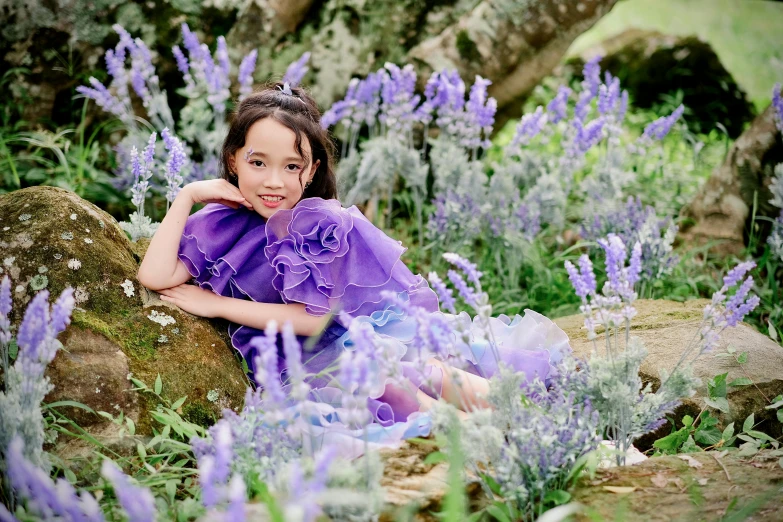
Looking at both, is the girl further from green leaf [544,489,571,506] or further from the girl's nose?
green leaf [544,489,571,506]

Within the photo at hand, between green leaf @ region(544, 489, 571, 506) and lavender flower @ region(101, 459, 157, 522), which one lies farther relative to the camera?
green leaf @ region(544, 489, 571, 506)

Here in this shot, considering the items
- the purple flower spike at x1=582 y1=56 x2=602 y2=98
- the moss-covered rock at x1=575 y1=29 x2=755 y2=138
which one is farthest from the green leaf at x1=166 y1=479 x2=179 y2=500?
the moss-covered rock at x1=575 y1=29 x2=755 y2=138

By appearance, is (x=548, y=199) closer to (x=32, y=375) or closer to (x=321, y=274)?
(x=321, y=274)

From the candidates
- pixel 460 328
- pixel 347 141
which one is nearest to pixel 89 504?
pixel 460 328

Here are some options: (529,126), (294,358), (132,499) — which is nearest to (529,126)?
(529,126)

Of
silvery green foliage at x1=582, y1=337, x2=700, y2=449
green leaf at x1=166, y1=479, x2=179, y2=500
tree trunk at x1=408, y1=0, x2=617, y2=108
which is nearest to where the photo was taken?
green leaf at x1=166, y1=479, x2=179, y2=500

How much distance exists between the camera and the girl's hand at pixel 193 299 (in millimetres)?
2486

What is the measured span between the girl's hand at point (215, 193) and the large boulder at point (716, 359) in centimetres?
132

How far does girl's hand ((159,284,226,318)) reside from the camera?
2486 millimetres

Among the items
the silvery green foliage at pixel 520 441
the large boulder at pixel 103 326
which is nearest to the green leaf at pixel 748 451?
the silvery green foliage at pixel 520 441

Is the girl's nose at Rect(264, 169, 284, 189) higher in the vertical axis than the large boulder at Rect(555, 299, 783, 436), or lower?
higher

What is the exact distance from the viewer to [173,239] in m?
2.46

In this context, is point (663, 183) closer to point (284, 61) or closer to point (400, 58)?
point (400, 58)

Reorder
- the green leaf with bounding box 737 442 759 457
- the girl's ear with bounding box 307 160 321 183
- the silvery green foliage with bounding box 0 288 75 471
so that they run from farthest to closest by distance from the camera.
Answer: the girl's ear with bounding box 307 160 321 183 < the green leaf with bounding box 737 442 759 457 < the silvery green foliage with bounding box 0 288 75 471
